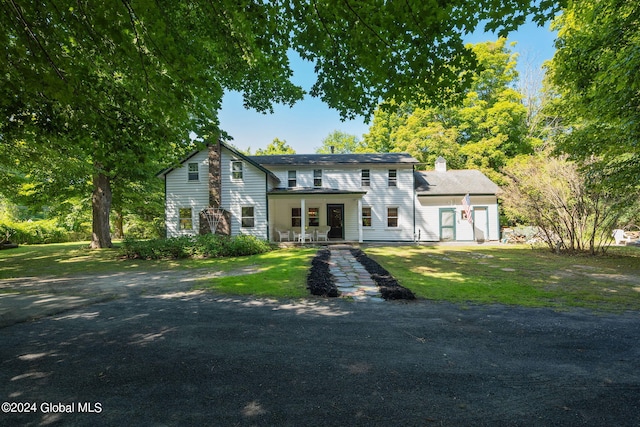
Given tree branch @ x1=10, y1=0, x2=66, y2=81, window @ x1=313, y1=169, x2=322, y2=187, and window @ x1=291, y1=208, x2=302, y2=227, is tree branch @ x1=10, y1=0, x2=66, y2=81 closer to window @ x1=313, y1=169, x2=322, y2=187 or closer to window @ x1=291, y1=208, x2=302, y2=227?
window @ x1=291, y1=208, x2=302, y2=227

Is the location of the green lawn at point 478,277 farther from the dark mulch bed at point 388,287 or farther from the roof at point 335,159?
the roof at point 335,159

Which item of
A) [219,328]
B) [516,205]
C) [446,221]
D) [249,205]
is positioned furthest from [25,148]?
[446,221]

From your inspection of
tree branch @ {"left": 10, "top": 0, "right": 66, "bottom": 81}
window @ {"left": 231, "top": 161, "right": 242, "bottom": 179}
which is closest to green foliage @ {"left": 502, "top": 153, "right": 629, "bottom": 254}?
tree branch @ {"left": 10, "top": 0, "right": 66, "bottom": 81}

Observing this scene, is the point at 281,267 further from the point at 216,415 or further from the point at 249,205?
the point at 249,205

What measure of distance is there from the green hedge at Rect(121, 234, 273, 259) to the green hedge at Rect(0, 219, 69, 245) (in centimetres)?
1617

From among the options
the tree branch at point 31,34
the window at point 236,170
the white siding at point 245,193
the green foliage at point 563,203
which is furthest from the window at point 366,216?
the tree branch at point 31,34

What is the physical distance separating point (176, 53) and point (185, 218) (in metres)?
16.0

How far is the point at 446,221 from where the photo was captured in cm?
2069

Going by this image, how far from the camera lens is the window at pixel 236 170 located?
18.7 m

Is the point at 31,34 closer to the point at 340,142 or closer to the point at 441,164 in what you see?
the point at 441,164

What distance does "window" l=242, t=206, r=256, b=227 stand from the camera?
1862 cm

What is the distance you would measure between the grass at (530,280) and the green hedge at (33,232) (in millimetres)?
28835

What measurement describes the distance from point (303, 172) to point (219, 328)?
17.6m

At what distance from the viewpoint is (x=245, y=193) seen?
61.0ft
